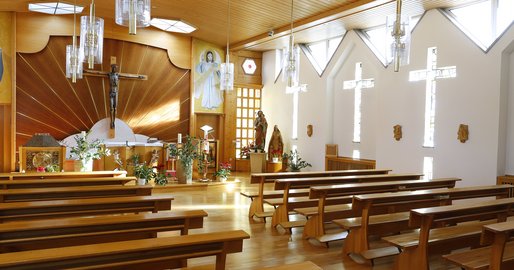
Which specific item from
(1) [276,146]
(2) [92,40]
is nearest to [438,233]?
(2) [92,40]

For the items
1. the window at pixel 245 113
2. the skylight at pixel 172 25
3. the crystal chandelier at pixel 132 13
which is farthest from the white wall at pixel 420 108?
the crystal chandelier at pixel 132 13

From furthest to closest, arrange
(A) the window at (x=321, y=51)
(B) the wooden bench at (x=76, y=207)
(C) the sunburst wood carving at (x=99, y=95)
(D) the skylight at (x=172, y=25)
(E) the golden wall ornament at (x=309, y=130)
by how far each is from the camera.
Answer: (E) the golden wall ornament at (x=309, y=130) → (A) the window at (x=321, y=51) → (D) the skylight at (x=172, y=25) → (C) the sunburst wood carving at (x=99, y=95) → (B) the wooden bench at (x=76, y=207)

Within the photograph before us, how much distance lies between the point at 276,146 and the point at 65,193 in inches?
300

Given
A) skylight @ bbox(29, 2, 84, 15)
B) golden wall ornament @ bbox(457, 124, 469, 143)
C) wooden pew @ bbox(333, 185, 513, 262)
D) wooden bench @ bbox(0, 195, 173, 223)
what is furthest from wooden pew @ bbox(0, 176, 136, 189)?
golden wall ornament @ bbox(457, 124, 469, 143)

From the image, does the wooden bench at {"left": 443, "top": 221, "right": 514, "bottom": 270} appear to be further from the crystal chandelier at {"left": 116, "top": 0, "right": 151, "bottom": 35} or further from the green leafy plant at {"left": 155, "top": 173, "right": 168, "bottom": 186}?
the green leafy plant at {"left": 155, "top": 173, "right": 168, "bottom": 186}

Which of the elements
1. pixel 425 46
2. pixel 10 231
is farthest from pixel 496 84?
pixel 10 231

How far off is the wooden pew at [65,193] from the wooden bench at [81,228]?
40.3 inches

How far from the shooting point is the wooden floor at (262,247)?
12.4 feet

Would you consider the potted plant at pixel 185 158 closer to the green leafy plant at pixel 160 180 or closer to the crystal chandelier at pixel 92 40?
the green leafy plant at pixel 160 180

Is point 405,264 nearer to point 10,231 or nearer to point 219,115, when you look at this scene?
point 10,231

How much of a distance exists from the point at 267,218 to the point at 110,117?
19.7 feet

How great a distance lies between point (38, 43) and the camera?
9203mm

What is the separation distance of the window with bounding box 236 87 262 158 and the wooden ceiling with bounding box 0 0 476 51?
216 cm

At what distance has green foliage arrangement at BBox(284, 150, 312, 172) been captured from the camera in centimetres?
1046
